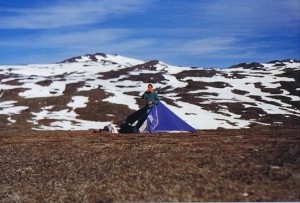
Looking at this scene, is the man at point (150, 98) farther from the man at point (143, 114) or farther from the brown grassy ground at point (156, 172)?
the brown grassy ground at point (156, 172)

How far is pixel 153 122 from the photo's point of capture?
3139 cm

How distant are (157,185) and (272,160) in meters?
5.19

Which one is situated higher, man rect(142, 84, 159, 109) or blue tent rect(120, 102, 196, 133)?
man rect(142, 84, 159, 109)

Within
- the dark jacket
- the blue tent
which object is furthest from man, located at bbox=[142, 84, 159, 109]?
the blue tent

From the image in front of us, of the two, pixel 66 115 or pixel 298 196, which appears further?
pixel 66 115

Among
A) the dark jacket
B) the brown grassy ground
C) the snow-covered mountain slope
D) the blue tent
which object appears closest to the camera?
the brown grassy ground

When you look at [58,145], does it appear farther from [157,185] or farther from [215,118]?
[215,118]

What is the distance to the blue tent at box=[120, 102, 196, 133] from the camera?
31.3 metres

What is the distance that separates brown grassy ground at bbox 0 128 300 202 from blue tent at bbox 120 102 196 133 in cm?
721

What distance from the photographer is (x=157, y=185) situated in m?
14.8

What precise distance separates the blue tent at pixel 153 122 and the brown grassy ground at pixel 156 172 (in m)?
7.21

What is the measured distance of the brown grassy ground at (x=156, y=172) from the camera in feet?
45.1

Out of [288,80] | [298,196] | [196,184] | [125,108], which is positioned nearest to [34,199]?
[196,184]

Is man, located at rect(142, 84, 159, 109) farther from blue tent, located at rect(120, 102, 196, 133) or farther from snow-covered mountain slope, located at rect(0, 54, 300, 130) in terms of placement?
snow-covered mountain slope, located at rect(0, 54, 300, 130)
